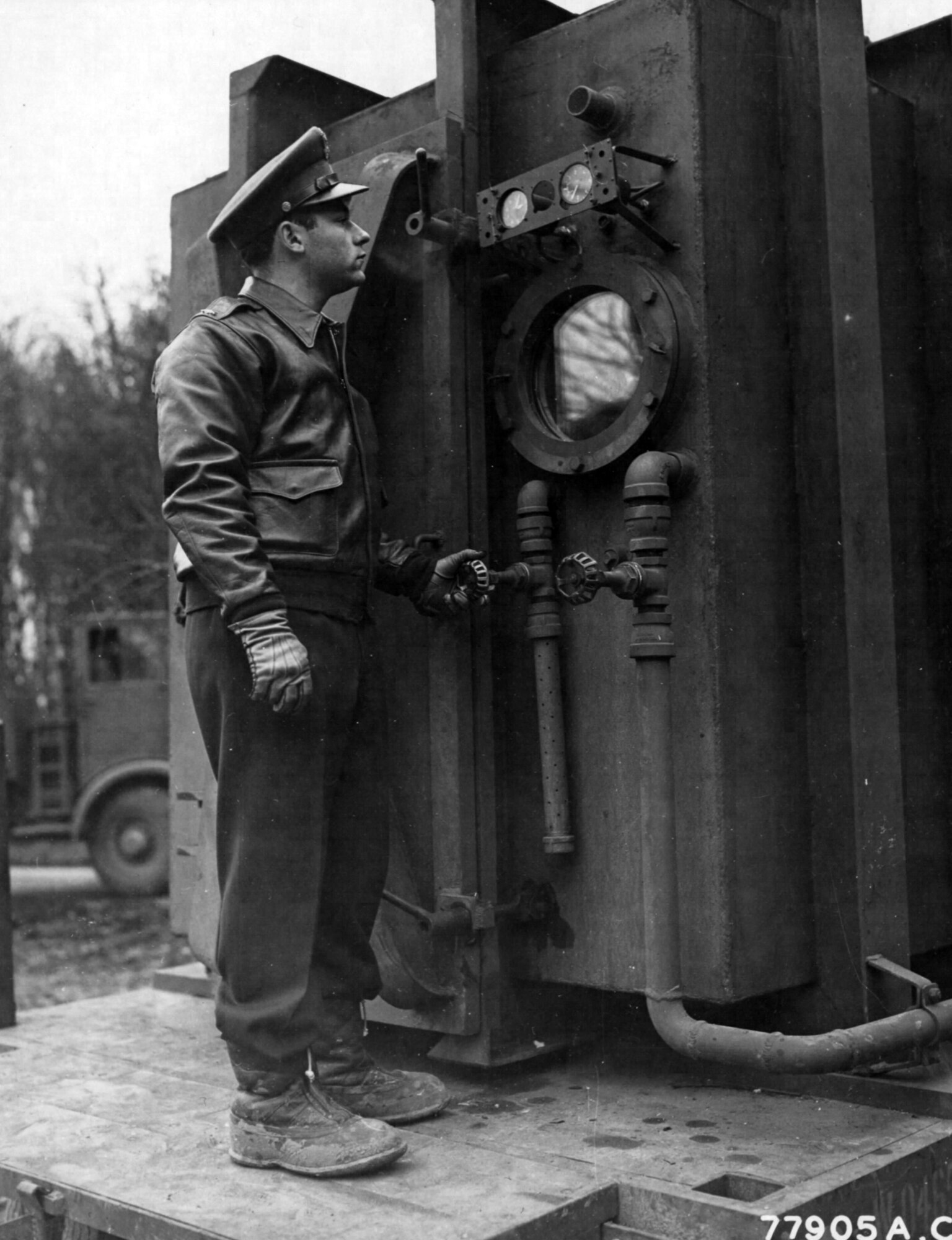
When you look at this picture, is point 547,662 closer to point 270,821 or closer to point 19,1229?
point 270,821

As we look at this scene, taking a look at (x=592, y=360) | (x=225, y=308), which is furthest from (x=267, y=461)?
(x=592, y=360)

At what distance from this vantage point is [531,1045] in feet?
11.6

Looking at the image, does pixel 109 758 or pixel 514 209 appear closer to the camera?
pixel 514 209

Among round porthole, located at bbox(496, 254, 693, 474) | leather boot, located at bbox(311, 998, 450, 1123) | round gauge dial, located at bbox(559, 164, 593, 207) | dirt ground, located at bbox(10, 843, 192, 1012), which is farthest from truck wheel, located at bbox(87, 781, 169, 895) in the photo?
round gauge dial, located at bbox(559, 164, 593, 207)

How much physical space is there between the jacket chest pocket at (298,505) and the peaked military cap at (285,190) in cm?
57

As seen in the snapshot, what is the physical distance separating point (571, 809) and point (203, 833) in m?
1.21

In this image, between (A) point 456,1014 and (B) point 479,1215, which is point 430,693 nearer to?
(A) point 456,1014

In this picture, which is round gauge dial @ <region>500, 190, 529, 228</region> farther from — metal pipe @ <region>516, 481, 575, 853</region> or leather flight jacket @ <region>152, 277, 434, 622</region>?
metal pipe @ <region>516, 481, 575, 853</region>

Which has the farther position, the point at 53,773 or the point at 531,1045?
the point at 53,773

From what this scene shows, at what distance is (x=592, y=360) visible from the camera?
3.41 m

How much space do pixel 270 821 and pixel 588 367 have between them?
4.28 feet

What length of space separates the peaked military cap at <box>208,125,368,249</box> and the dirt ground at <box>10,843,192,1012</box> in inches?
149

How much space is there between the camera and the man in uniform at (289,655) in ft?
9.35

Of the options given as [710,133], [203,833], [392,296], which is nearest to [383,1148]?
[203,833]
